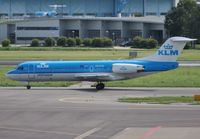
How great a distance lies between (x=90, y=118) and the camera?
34.0m

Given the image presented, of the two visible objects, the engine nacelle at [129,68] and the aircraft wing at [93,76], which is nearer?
the engine nacelle at [129,68]

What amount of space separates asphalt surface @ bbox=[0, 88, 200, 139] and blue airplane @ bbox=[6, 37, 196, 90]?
15.9 ft

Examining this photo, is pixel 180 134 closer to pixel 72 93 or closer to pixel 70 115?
pixel 70 115

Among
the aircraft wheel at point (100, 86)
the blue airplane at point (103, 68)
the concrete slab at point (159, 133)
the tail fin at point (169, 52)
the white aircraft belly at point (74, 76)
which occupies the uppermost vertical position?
the tail fin at point (169, 52)

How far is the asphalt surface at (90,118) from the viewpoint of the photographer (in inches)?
1122

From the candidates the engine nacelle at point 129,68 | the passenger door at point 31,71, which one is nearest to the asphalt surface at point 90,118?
the engine nacelle at point 129,68

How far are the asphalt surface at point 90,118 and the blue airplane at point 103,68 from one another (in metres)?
4.83

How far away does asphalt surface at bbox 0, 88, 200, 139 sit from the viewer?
93.5 feet

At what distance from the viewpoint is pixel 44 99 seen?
44.8 metres

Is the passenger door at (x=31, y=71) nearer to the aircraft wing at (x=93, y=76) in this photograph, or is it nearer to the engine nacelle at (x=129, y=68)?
the aircraft wing at (x=93, y=76)

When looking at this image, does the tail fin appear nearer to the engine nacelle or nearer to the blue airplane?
the blue airplane

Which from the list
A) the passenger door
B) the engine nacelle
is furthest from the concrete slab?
the passenger door

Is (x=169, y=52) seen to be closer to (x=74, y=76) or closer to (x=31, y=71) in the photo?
(x=74, y=76)

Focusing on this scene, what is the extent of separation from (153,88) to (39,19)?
14030 centimetres
